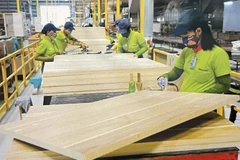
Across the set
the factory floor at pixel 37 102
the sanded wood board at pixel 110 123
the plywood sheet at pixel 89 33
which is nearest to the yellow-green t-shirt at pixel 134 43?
the factory floor at pixel 37 102

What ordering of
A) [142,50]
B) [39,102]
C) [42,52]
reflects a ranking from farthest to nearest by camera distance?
1. [42,52]
2. [142,50]
3. [39,102]

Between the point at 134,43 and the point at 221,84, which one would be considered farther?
the point at 134,43

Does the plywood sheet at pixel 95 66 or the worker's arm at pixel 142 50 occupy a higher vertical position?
the worker's arm at pixel 142 50

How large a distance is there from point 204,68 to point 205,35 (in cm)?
29

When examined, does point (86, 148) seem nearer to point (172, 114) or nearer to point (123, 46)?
point (172, 114)

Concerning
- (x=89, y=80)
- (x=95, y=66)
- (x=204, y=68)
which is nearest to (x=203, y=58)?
(x=204, y=68)

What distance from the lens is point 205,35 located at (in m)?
2.28

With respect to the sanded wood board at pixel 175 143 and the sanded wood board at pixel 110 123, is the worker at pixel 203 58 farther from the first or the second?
the sanded wood board at pixel 175 143

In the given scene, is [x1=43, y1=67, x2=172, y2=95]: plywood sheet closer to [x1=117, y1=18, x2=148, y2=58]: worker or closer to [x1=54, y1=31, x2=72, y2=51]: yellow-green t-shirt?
[x1=117, y1=18, x2=148, y2=58]: worker

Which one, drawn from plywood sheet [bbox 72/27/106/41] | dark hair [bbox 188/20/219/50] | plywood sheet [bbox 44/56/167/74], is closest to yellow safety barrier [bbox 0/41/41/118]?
plywood sheet [bbox 72/27/106/41]

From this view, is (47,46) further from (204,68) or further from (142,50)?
(204,68)

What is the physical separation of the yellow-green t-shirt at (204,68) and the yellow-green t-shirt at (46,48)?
307 cm

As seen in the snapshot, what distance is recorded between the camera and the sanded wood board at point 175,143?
1274 mm

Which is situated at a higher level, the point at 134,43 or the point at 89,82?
the point at 134,43
